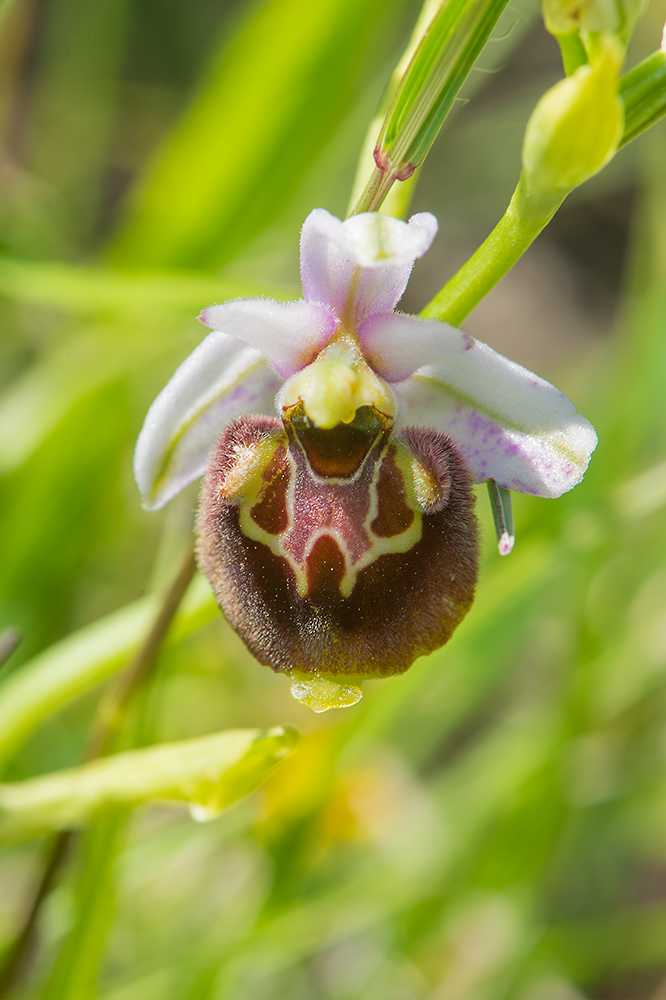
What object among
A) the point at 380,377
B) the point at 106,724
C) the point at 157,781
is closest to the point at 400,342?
the point at 380,377

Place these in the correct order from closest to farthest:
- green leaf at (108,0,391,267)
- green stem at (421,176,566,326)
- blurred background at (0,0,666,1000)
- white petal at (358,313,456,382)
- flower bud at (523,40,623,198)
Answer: flower bud at (523,40,623,198) → green stem at (421,176,566,326) → white petal at (358,313,456,382) → blurred background at (0,0,666,1000) → green leaf at (108,0,391,267)

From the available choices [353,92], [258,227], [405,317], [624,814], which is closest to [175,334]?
[258,227]

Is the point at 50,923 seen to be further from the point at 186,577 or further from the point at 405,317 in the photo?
the point at 405,317

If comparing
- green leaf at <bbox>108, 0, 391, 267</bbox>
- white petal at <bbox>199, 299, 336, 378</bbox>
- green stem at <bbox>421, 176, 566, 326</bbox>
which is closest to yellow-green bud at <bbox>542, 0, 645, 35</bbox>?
green stem at <bbox>421, 176, 566, 326</bbox>

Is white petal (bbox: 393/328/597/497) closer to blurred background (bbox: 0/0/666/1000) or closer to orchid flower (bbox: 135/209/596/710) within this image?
orchid flower (bbox: 135/209/596/710)

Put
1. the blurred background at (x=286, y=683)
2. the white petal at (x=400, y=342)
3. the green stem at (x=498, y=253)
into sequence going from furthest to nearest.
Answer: the blurred background at (x=286, y=683) < the white petal at (x=400, y=342) < the green stem at (x=498, y=253)

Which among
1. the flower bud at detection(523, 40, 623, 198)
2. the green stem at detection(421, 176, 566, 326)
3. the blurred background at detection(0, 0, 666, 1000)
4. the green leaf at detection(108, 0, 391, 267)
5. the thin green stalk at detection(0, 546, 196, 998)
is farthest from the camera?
the green leaf at detection(108, 0, 391, 267)

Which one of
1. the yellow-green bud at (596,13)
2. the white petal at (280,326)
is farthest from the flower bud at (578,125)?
the white petal at (280,326)

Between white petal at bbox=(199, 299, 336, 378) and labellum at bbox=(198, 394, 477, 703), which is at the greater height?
white petal at bbox=(199, 299, 336, 378)

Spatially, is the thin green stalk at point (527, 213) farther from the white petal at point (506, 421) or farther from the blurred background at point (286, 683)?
the blurred background at point (286, 683)
